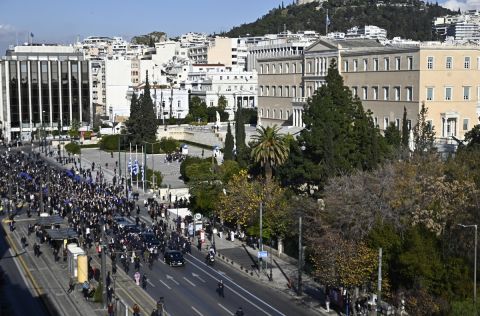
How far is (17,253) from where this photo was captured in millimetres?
44938

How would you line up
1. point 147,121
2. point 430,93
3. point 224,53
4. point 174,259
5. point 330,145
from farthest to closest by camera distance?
point 224,53, point 147,121, point 430,93, point 330,145, point 174,259

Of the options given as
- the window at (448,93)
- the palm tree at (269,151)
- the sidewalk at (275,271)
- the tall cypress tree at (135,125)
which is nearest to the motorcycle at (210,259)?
the sidewalk at (275,271)

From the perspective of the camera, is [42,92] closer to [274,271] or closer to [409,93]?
[409,93]

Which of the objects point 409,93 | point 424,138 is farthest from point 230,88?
point 424,138

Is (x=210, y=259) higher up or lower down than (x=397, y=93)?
lower down

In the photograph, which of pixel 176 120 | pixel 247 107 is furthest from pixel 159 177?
pixel 247 107

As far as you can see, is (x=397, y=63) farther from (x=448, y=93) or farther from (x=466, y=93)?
(x=466, y=93)

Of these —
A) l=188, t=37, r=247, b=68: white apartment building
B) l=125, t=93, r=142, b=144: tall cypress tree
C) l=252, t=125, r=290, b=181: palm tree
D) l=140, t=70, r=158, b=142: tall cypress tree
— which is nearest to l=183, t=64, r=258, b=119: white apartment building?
l=140, t=70, r=158, b=142: tall cypress tree

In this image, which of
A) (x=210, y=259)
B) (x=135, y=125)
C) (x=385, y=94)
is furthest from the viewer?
(x=135, y=125)

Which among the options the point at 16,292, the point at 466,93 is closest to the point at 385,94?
the point at 466,93

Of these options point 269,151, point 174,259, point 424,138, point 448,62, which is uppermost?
point 448,62

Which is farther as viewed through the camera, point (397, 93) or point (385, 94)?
point (385, 94)

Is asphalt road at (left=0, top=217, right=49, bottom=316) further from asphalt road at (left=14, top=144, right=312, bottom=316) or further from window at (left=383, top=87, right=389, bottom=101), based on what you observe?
window at (left=383, top=87, right=389, bottom=101)

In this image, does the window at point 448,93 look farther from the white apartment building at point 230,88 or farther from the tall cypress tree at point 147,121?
the white apartment building at point 230,88
